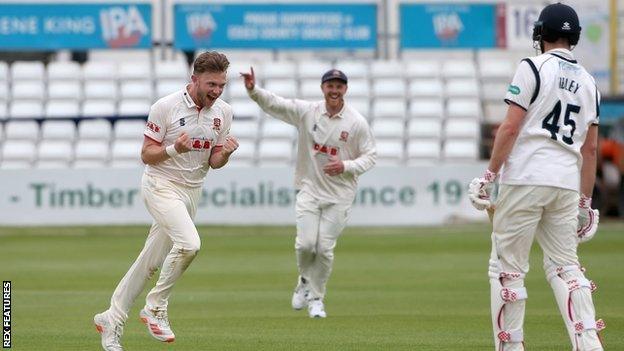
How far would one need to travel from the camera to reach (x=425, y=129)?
82.7 ft

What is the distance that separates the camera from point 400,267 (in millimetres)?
16312

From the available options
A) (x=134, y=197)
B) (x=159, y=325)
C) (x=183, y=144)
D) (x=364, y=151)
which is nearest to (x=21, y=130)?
(x=134, y=197)

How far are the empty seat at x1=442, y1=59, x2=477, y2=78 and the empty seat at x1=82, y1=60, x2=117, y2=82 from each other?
20.0ft

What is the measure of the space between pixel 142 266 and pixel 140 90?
16.7m

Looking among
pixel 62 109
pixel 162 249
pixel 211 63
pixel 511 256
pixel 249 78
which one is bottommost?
pixel 162 249

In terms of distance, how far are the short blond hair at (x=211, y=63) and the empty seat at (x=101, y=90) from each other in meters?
16.8

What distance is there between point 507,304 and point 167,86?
18.0 m

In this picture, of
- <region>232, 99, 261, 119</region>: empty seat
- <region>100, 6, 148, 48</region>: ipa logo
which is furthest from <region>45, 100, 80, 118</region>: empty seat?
<region>232, 99, 261, 119</region>: empty seat

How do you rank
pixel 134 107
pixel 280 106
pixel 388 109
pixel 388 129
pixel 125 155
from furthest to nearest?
pixel 388 109, pixel 134 107, pixel 388 129, pixel 125 155, pixel 280 106

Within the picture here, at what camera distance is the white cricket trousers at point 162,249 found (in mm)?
9039

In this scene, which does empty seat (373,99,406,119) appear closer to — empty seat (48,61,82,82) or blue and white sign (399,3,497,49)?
blue and white sign (399,3,497,49)

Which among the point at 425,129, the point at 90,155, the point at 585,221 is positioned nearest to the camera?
the point at 585,221

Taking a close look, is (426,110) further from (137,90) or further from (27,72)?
(27,72)

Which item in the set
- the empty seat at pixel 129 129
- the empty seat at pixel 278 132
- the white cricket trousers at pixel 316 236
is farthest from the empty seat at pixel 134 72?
the white cricket trousers at pixel 316 236
